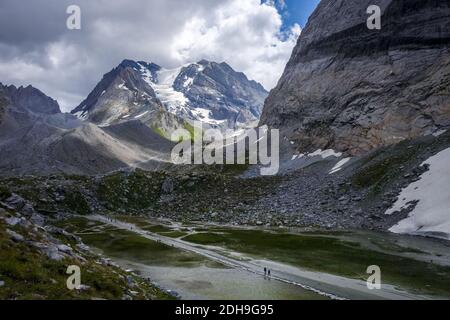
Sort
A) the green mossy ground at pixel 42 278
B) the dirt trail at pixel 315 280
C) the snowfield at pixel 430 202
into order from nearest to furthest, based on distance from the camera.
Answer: the green mossy ground at pixel 42 278, the dirt trail at pixel 315 280, the snowfield at pixel 430 202

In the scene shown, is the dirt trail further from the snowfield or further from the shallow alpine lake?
the snowfield

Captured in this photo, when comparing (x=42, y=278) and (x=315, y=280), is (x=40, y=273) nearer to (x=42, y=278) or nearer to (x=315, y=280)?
(x=42, y=278)

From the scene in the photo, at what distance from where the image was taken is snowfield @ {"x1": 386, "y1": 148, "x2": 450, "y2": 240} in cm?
7833

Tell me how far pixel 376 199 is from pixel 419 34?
90.2 metres

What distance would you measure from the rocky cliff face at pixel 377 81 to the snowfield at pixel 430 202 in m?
36.7

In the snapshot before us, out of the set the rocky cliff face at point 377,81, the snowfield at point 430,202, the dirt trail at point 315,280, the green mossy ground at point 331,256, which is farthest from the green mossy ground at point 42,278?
the rocky cliff face at point 377,81

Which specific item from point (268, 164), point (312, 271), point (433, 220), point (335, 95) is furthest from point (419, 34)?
point (312, 271)

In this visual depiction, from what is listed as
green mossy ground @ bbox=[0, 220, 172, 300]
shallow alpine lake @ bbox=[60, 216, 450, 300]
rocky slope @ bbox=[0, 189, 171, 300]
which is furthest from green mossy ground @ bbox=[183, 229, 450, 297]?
green mossy ground @ bbox=[0, 220, 172, 300]

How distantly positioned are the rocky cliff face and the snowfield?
36.7 meters

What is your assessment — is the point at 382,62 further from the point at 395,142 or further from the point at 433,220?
the point at 433,220

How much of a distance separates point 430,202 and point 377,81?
8670 centimetres

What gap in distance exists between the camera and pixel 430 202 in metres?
85.3

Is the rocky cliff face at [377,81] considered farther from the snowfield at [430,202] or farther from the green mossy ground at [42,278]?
the green mossy ground at [42,278]

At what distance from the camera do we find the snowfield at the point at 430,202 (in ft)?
257
